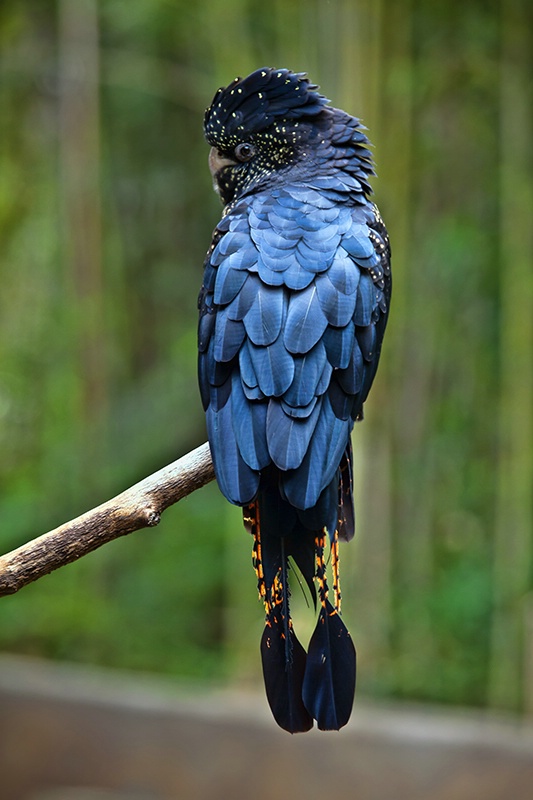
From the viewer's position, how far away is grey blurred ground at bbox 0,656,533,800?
11.0 ft

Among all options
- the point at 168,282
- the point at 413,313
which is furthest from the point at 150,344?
the point at 413,313

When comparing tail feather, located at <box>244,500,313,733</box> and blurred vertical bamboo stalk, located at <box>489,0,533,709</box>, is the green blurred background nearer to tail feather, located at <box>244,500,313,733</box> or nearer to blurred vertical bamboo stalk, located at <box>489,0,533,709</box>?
blurred vertical bamboo stalk, located at <box>489,0,533,709</box>

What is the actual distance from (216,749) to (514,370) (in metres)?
1.70

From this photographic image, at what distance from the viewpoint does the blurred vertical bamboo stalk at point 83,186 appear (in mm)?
4336

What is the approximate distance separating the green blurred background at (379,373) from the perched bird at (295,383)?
1676mm

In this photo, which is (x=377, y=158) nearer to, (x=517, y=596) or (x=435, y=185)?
(x=435, y=185)

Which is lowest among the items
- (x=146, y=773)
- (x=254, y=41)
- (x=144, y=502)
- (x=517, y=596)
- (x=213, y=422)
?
(x=146, y=773)

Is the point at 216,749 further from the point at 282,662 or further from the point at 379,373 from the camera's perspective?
the point at 282,662

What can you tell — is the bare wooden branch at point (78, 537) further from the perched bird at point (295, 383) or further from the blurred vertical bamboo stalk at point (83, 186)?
the blurred vertical bamboo stalk at point (83, 186)

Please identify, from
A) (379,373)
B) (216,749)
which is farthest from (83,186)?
(216,749)

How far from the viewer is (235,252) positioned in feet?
5.83

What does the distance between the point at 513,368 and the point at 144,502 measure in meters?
2.46

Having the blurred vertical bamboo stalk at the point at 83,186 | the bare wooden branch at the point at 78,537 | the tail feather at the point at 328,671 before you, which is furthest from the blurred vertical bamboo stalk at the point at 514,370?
the bare wooden branch at the point at 78,537

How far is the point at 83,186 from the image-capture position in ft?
14.3
